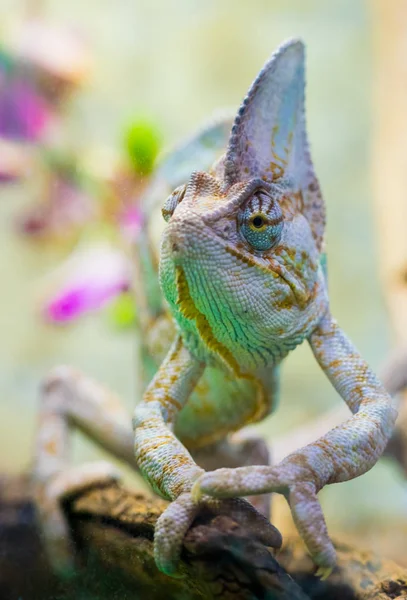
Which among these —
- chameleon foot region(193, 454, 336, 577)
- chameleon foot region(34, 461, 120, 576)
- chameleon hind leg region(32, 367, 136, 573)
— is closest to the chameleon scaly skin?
chameleon foot region(193, 454, 336, 577)

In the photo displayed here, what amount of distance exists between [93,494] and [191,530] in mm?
713

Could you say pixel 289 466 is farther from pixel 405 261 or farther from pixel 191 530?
pixel 405 261

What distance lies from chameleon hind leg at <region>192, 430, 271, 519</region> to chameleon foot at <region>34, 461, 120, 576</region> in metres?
0.29

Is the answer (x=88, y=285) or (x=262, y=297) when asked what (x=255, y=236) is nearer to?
(x=262, y=297)

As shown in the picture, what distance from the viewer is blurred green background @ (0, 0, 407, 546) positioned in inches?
127

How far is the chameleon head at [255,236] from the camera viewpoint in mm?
1078

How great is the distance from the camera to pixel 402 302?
280 centimetres

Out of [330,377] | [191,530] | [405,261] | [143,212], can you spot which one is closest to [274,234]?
Result: [330,377]

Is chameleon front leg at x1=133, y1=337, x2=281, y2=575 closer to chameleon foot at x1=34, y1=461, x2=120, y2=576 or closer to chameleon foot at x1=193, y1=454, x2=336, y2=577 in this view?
chameleon foot at x1=193, y1=454, x2=336, y2=577

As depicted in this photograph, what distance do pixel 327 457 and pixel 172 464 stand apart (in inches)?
11.7

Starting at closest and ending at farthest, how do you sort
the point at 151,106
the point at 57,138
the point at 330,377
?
the point at 330,377, the point at 57,138, the point at 151,106

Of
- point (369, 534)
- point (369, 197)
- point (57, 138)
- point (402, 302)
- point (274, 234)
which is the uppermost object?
point (57, 138)

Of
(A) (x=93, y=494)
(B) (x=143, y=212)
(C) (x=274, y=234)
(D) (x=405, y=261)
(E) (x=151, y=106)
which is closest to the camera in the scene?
(C) (x=274, y=234)

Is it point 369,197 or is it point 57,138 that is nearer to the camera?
point 57,138
